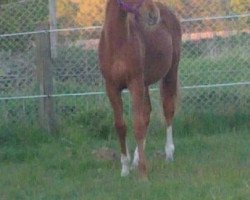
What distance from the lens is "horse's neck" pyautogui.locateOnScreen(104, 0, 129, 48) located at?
6531mm

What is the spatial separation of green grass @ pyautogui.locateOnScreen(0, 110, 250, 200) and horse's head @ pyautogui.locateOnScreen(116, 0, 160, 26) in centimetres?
136

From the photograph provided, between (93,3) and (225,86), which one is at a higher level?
(93,3)

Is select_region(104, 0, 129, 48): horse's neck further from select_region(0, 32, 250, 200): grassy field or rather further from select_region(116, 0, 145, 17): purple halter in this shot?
select_region(0, 32, 250, 200): grassy field

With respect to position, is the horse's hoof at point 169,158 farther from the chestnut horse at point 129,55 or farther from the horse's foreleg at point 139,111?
the horse's foreleg at point 139,111

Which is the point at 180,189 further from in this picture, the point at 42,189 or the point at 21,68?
the point at 21,68

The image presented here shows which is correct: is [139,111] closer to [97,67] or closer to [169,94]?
[169,94]

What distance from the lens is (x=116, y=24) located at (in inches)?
259

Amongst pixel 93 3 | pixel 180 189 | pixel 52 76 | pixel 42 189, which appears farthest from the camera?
pixel 93 3

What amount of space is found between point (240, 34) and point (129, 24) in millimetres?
2933

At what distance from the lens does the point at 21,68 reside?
923 cm

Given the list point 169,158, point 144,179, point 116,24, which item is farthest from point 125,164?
point 116,24

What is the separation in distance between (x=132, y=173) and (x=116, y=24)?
139 cm

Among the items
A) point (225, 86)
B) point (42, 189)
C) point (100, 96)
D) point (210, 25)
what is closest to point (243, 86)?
point (225, 86)

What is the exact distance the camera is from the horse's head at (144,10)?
6156mm
